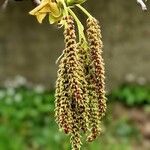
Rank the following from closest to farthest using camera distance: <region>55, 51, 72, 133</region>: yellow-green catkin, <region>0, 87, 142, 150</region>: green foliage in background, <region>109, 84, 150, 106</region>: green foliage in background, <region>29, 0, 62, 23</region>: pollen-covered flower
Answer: <region>55, 51, 72, 133</region>: yellow-green catkin, <region>29, 0, 62, 23</region>: pollen-covered flower, <region>0, 87, 142, 150</region>: green foliage in background, <region>109, 84, 150, 106</region>: green foliage in background

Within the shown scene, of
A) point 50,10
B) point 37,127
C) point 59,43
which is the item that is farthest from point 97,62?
point 59,43

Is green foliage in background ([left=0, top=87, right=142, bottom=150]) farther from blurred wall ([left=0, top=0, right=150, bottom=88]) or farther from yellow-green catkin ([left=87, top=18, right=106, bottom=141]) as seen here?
yellow-green catkin ([left=87, top=18, right=106, bottom=141])

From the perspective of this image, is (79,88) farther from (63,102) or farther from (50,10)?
(50,10)

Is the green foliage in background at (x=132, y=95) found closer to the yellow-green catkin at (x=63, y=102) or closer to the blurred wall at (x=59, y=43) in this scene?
the blurred wall at (x=59, y=43)

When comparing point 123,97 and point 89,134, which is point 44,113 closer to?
point 123,97

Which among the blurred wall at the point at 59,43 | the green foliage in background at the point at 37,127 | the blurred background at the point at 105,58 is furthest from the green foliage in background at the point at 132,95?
the green foliage in background at the point at 37,127

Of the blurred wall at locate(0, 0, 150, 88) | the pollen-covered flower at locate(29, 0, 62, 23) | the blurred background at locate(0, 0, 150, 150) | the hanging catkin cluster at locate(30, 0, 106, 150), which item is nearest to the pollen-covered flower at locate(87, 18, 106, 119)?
the hanging catkin cluster at locate(30, 0, 106, 150)
